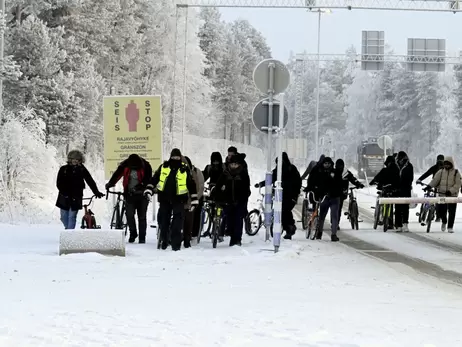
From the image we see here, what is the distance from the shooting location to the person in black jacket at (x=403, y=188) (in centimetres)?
2270

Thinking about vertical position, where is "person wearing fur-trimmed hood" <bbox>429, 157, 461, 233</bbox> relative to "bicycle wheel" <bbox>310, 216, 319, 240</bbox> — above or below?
above

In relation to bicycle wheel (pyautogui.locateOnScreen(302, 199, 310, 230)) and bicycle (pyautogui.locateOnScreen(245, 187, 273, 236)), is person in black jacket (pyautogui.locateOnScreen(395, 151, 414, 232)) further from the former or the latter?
bicycle (pyautogui.locateOnScreen(245, 187, 273, 236))

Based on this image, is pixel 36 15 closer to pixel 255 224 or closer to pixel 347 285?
pixel 255 224

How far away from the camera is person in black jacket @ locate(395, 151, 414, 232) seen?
22.7 meters

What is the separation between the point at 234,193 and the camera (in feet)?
54.3

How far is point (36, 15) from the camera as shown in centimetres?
4206

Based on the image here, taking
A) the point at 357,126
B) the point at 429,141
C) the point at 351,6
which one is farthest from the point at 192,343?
the point at 357,126

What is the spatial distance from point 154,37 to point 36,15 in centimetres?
1838

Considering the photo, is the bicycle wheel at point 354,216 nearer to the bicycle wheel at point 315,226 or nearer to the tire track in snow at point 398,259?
the tire track in snow at point 398,259

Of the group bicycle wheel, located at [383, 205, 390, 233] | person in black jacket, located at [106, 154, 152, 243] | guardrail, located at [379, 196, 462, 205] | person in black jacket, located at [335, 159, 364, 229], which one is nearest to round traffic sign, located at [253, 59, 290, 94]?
person in black jacket, located at [106, 154, 152, 243]

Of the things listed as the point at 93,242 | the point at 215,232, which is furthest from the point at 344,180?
the point at 93,242

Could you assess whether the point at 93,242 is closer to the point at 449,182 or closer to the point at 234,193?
the point at 234,193

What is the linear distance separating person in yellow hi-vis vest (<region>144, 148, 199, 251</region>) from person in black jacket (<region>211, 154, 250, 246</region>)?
0.96 m

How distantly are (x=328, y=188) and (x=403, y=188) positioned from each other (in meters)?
4.24
